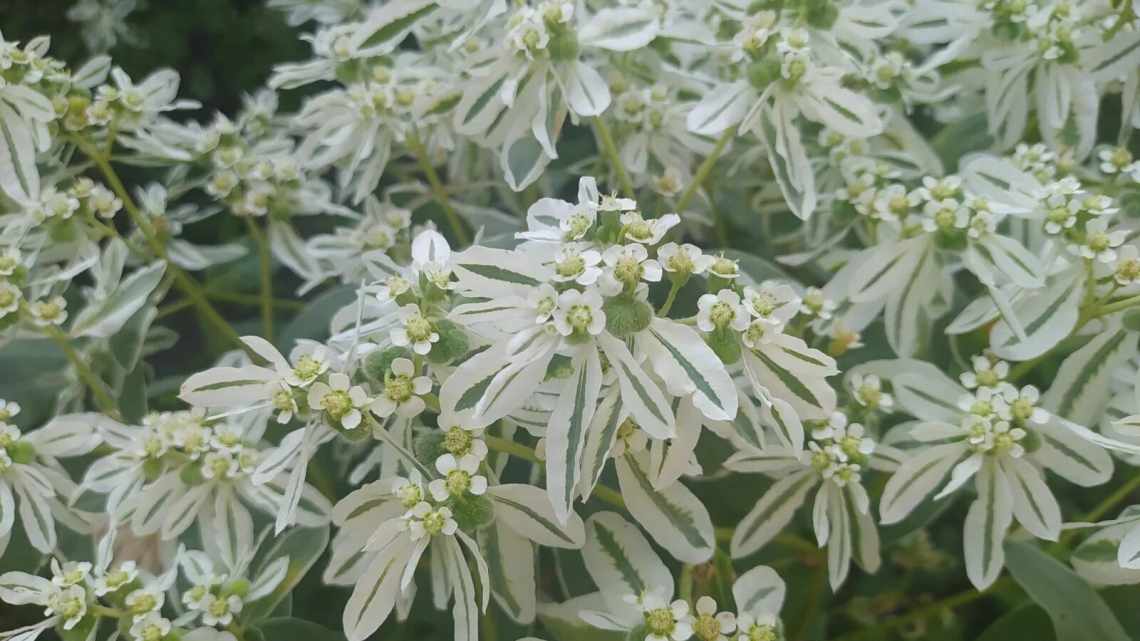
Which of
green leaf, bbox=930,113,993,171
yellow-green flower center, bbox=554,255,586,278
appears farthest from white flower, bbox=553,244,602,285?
green leaf, bbox=930,113,993,171

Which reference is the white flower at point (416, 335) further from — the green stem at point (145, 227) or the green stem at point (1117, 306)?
the green stem at point (1117, 306)

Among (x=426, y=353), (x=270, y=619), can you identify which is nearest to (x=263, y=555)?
(x=270, y=619)

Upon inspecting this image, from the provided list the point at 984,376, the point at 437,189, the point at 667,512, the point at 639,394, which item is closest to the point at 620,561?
the point at 667,512

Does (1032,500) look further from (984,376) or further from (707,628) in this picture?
(707,628)

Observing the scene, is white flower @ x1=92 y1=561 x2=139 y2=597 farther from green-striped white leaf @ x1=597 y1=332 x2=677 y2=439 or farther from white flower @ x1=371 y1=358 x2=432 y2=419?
green-striped white leaf @ x1=597 y1=332 x2=677 y2=439

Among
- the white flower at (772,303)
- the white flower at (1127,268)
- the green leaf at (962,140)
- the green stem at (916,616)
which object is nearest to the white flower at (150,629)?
the white flower at (772,303)

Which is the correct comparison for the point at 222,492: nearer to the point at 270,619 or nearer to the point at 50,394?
the point at 270,619
